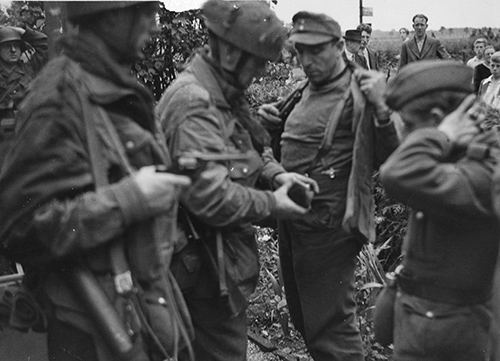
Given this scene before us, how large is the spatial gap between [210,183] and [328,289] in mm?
1247

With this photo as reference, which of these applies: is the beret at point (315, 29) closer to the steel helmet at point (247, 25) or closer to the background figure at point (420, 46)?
the steel helmet at point (247, 25)

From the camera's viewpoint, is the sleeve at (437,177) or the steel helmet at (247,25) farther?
the steel helmet at (247,25)

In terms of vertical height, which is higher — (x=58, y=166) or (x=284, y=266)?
(x=58, y=166)

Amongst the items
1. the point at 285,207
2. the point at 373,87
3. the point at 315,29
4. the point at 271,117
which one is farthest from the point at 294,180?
the point at 315,29

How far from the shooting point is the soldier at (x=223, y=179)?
3219mm

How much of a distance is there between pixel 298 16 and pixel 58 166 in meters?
2.25

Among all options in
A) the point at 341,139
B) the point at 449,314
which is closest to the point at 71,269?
the point at 449,314

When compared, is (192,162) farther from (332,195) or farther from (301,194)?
(332,195)

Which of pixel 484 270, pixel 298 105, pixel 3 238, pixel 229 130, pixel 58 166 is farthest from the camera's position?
pixel 298 105

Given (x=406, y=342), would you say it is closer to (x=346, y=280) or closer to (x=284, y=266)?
(x=346, y=280)

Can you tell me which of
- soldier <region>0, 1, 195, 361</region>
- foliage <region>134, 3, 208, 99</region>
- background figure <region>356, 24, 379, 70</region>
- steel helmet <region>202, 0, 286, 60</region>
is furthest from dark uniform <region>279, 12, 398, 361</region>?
background figure <region>356, 24, 379, 70</region>

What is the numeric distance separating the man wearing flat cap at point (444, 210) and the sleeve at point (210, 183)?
705 mm

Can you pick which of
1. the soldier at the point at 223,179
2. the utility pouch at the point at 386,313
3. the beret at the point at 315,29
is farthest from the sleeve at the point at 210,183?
the beret at the point at 315,29

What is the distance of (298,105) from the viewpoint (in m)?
4.27
